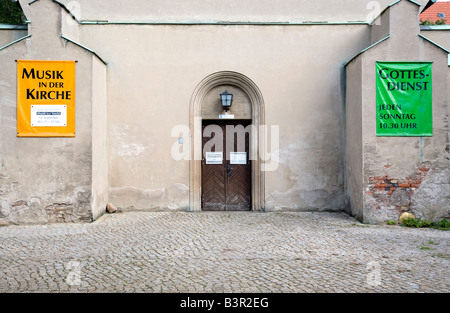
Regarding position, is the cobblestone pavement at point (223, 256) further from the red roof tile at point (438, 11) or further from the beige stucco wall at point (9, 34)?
the red roof tile at point (438, 11)

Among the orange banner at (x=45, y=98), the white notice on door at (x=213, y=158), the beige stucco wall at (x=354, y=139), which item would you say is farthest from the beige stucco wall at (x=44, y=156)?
the beige stucco wall at (x=354, y=139)

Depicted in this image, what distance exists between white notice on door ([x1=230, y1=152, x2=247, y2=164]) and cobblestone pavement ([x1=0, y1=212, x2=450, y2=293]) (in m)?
1.82

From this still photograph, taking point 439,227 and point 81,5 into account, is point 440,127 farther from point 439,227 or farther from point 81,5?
point 81,5

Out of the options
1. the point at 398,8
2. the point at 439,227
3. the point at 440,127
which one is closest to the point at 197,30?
the point at 398,8

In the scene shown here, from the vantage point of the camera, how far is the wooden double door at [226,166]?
10.6 meters

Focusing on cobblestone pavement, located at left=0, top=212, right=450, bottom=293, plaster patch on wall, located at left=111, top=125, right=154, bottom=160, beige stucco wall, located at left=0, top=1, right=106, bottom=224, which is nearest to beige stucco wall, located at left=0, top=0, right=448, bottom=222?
plaster patch on wall, located at left=111, top=125, right=154, bottom=160

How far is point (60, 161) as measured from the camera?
29.5ft

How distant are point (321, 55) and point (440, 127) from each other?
340 centimetres

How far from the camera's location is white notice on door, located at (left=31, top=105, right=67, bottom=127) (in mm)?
8984

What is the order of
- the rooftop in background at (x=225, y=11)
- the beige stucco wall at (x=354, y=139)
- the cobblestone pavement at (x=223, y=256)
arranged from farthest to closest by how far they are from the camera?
the rooftop in background at (x=225, y=11) → the beige stucco wall at (x=354, y=139) → the cobblestone pavement at (x=223, y=256)

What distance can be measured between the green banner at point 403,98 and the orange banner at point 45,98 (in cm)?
710

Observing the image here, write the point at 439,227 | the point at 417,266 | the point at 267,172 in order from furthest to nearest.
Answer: the point at 267,172, the point at 439,227, the point at 417,266

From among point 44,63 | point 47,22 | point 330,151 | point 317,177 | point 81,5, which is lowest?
point 317,177

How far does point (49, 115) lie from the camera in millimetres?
9039
